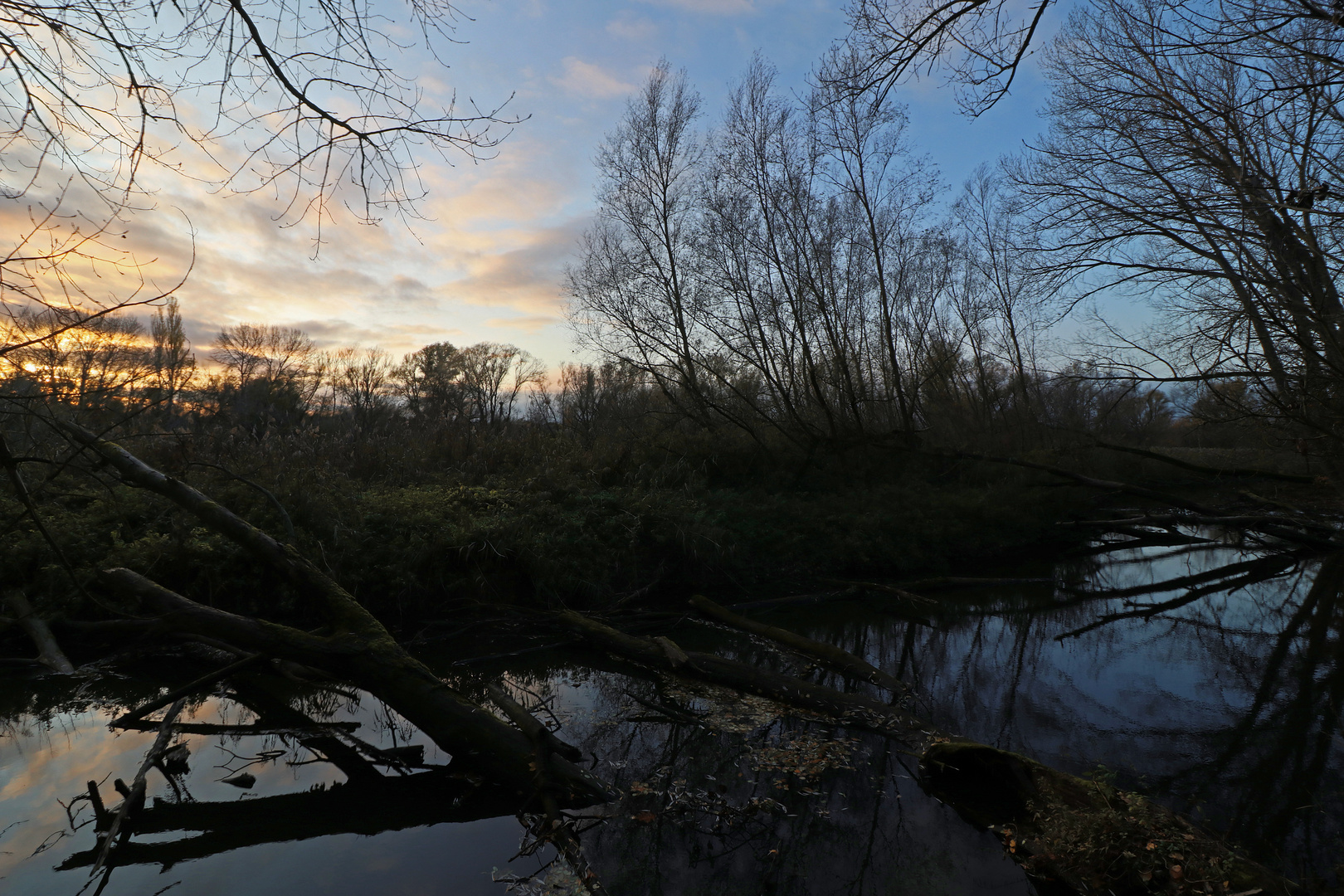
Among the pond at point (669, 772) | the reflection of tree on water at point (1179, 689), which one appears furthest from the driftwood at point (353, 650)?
the reflection of tree on water at point (1179, 689)

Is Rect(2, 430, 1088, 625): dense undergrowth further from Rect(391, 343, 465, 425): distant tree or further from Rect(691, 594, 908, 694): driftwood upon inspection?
Rect(391, 343, 465, 425): distant tree

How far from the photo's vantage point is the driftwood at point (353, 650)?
14.1 feet

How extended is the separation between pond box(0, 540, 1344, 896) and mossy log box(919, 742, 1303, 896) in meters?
0.18

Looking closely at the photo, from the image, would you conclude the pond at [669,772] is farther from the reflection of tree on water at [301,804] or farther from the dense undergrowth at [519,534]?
the dense undergrowth at [519,534]

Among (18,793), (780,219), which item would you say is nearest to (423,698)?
(18,793)

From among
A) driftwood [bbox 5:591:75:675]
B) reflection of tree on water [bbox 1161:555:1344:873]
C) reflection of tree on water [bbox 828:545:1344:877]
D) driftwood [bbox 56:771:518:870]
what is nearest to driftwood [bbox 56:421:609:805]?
driftwood [bbox 56:771:518:870]

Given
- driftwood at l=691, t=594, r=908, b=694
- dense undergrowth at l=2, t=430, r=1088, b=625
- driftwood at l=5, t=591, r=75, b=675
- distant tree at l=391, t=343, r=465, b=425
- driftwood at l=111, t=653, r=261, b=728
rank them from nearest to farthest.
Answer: driftwood at l=111, t=653, r=261, b=728 < driftwood at l=5, t=591, r=75, b=675 < driftwood at l=691, t=594, r=908, b=694 < dense undergrowth at l=2, t=430, r=1088, b=625 < distant tree at l=391, t=343, r=465, b=425

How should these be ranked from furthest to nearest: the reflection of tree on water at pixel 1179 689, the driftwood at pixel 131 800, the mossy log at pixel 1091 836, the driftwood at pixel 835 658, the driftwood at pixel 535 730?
1. the driftwood at pixel 835 658
2. the reflection of tree on water at pixel 1179 689
3. the driftwood at pixel 535 730
4. the driftwood at pixel 131 800
5. the mossy log at pixel 1091 836

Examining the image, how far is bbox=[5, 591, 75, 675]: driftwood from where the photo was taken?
6195 mm

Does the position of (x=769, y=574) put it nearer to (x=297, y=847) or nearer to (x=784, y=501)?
(x=784, y=501)

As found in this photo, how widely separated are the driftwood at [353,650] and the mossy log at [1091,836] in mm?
2476

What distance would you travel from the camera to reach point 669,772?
485cm

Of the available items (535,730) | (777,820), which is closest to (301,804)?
(535,730)

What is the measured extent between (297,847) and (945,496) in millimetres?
13319
